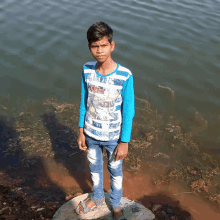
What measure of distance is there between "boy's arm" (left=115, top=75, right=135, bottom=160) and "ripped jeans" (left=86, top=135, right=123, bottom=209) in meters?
0.11

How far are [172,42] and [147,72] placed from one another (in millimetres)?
1969

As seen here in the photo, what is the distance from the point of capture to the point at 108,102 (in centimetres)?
236

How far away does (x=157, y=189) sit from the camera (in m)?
3.87

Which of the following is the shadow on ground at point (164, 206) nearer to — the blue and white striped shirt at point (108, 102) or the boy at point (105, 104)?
the boy at point (105, 104)

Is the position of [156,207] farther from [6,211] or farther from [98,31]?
[98,31]

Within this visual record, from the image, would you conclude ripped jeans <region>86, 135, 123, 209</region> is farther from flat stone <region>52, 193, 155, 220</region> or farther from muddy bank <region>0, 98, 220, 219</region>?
muddy bank <region>0, 98, 220, 219</region>

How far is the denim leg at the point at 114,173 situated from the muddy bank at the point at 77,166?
0.79 metres

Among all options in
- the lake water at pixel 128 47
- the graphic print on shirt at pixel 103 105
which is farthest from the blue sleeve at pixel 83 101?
the lake water at pixel 128 47

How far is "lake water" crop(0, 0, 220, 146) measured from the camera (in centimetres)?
623

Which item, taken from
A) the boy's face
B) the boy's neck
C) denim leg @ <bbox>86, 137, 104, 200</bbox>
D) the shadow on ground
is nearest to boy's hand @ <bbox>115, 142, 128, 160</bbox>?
denim leg @ <bbox>86, 137, 104, 200</bbox>

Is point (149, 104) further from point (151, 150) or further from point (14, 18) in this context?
point (14, 18)

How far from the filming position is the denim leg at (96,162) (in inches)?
106

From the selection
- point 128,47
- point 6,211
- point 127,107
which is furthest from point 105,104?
point 128,47

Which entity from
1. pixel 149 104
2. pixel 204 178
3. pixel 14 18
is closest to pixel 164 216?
pixel 204 178
